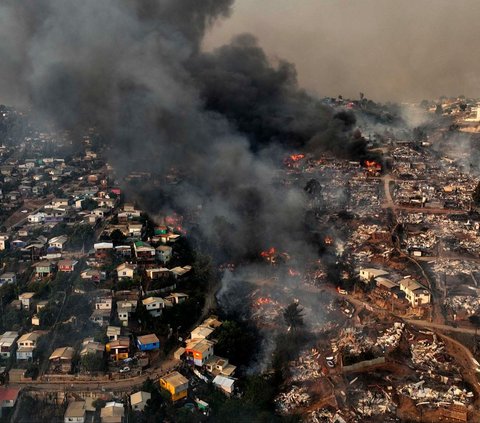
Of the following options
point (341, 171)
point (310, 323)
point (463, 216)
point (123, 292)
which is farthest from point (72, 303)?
point (341, 171)

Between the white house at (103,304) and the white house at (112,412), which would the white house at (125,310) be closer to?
the white house at (103,304)

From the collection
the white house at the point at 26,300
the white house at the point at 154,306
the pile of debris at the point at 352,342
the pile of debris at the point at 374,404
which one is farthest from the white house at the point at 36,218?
the pile of debris at the point at 374,404

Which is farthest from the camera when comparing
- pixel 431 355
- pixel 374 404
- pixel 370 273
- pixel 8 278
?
pixel 370 273

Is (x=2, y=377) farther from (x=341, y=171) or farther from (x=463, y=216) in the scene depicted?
(x=341, y=171)

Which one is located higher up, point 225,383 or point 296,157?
point 296,157

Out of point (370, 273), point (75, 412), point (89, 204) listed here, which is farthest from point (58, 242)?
point (370, 273)

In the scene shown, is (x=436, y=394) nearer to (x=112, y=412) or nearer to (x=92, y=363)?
(x=112, y=412)
